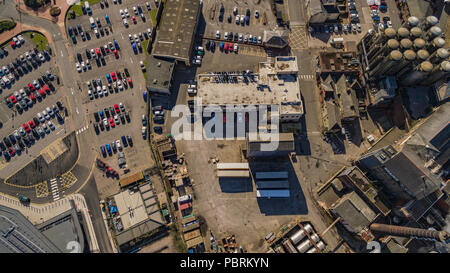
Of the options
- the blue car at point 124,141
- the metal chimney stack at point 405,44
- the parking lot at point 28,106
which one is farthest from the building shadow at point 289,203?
the parking lot at point 28,106

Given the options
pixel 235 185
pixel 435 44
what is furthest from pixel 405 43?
A: pixel 235 185

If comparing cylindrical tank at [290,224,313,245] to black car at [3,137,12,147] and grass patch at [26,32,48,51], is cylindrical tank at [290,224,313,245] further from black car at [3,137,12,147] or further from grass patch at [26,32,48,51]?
grass patch at [26,32,48,51]

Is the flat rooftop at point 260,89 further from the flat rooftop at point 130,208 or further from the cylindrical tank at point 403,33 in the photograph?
the flat rooftop at point 130,208

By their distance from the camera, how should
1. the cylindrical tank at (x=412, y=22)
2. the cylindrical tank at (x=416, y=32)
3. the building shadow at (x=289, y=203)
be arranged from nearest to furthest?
1. the cylindrical tank at (x=416, y=32)
2. the cylindrical tank at (x=412, y=22)
3. the building shadow at (x=289, y=203)
